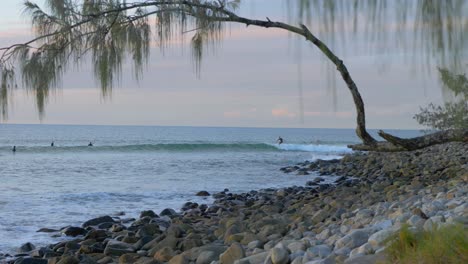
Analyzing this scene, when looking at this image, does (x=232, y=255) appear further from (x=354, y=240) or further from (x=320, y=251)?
(x=354, y=240)

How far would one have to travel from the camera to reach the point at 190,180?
21.1 metres

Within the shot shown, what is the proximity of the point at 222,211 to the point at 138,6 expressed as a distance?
828 centimetres

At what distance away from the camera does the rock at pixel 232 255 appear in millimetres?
5406

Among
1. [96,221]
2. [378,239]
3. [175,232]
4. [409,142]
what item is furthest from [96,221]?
[409,142]

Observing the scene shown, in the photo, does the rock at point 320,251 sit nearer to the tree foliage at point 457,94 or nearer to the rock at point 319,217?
the tree foliage at point 457,94

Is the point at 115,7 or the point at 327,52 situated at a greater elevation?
the point at 115,7

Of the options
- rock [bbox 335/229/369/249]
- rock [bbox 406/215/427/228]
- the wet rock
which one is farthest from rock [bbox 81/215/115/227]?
rock [bbox 406/215/427/228]

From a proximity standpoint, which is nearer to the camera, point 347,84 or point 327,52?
point 327,52

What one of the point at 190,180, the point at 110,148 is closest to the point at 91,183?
the point at 190,180

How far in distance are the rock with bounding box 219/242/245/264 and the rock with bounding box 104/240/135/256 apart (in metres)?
2.63

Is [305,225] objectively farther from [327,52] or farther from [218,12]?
[327,52]

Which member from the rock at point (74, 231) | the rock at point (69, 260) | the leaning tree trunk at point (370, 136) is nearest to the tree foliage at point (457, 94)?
the leaning tree trunk at point (370, 136)

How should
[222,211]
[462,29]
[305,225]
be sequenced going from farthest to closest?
[222,211] → [305,225] → [462,29]

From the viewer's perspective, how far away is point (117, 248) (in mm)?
7867
